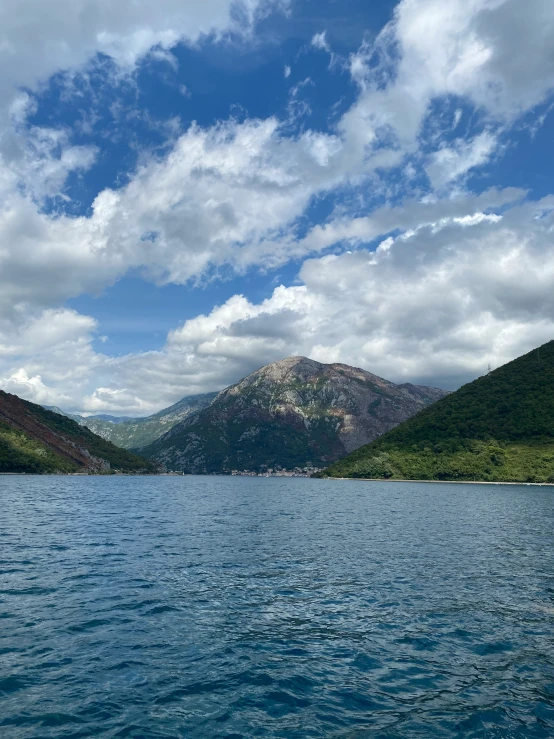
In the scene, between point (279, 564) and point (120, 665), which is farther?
point (279, 564)

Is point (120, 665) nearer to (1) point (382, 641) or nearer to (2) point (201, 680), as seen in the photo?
(2) point (201, 680)

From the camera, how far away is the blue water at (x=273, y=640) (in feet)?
61.1

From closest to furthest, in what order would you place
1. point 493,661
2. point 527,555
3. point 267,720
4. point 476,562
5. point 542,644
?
point 267,720, point 493,661, point 542,644, point 476,562, point 527,555

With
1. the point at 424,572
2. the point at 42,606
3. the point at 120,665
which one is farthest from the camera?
the point at 424,572

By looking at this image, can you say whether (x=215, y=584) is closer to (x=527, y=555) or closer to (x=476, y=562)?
(x=476, y=562)

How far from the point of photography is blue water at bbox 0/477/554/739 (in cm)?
1862

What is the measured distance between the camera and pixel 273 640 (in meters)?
27.0

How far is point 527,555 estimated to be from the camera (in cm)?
5247

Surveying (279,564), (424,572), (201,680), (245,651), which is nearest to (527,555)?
(424,572)

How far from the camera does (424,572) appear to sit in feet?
145

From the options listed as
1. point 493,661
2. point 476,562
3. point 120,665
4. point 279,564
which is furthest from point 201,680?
point 476,562

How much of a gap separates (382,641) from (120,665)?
46.1ft

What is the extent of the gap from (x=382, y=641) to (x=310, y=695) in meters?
7.89

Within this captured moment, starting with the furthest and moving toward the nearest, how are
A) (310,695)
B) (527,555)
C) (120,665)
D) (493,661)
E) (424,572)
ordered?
(527,555) < (424,572) < (493,661) < (120,665) < (310,695)
